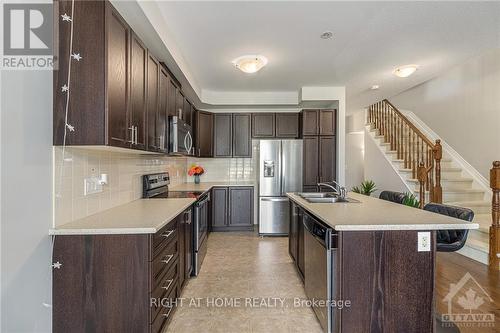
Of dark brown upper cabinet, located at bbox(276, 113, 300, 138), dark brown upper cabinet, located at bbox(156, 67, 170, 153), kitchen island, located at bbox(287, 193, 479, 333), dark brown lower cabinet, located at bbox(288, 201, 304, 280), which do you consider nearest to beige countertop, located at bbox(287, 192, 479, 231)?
kitchen island, located at bbox(287, 193, 479, 333)

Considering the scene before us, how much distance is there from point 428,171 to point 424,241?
3171 millimetres

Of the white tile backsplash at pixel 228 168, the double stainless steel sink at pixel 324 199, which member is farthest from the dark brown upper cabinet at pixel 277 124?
the double stainless steel sink at pixel 324 199

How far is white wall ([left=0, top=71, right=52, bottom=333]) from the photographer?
132cm

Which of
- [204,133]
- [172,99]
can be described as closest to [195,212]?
[172,99]

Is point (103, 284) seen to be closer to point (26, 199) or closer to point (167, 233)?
point (167, 233)

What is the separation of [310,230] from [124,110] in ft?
5.59

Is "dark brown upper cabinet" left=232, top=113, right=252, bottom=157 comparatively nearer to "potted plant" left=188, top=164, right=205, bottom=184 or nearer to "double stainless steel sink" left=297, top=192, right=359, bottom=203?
"potted plant" left=188, top=164, right=205, bottom=184

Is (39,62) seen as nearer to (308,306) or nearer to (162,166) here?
(162,166)

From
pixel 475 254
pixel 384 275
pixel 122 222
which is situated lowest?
pixel 475 254

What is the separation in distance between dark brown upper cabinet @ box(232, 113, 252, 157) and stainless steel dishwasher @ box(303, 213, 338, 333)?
2927 millimetres

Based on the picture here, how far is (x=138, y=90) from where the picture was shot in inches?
81.4

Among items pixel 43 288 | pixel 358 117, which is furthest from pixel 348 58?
pixel 358 117

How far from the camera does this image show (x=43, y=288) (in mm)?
1499

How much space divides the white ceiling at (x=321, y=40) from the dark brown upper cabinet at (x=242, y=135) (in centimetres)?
100
